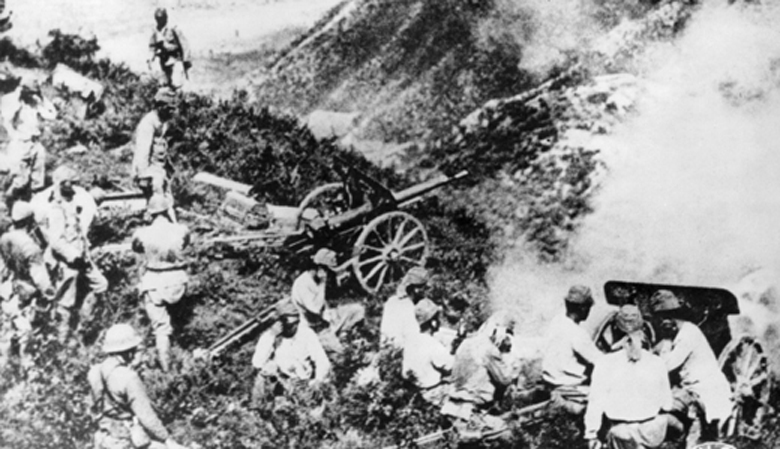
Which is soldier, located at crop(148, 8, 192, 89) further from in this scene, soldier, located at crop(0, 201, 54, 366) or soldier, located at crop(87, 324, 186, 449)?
soldier, located at crop(87, 324, 186, 449)

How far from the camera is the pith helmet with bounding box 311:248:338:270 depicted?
542cm

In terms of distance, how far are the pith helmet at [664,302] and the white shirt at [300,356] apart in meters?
2.22

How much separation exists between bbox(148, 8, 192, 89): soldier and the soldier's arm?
86.8 inches

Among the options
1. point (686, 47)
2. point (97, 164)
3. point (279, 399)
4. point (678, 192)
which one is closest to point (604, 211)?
point (678, 192)

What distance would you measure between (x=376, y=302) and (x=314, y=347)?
0.56 metres

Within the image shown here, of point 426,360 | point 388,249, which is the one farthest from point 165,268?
point 426,360

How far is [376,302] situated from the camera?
5.59 meters

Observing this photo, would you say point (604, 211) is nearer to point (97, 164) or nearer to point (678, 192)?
point (678, 192)

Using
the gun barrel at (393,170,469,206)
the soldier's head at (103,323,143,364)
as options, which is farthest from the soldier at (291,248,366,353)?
the soldier's head at (103,323,143,364)

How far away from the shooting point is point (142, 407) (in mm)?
4957

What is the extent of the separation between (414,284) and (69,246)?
100 inches

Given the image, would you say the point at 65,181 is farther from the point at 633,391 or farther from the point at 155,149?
the point at 633,391

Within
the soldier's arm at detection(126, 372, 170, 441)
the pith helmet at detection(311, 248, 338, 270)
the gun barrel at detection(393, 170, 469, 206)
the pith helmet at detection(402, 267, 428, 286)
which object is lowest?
the soldier's arm at detection(126, 372, 170, 441)

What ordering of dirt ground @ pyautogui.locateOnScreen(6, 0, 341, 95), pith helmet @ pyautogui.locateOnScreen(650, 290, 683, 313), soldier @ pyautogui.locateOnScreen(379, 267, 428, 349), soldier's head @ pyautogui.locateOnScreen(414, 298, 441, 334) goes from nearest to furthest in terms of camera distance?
pith helmet @ pyautogui.locateOnScreen(650, 290, 683, 313) → soldier's head @ pyautogui.locateOnScreen(414, 298, 441, 334) → soldier @ pyautogui.locateOnScreen(379, 267, 428, 349) → dirt ground @ pyautogui.locateOnScreen(6, 0, 341, 95)
